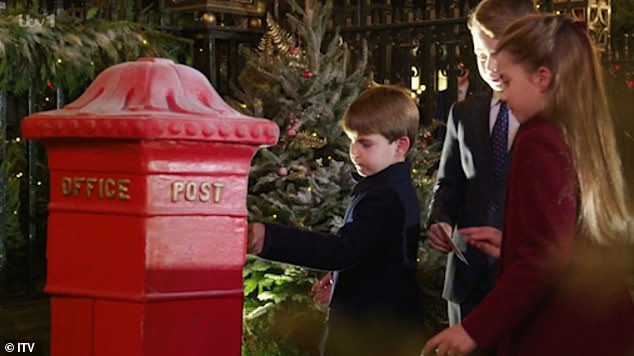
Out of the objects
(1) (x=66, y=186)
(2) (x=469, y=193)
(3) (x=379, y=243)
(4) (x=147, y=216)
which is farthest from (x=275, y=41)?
(4) (x=147, y=216)

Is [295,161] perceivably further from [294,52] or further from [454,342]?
[454,342]

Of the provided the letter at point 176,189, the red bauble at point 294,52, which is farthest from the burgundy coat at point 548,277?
the red bauble at point 294,52

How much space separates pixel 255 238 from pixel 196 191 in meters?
0.56

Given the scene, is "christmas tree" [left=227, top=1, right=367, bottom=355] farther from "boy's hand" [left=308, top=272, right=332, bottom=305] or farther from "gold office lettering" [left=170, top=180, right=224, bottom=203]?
"gold office lettering" [left=170, top=180, right=224, bottom=203]

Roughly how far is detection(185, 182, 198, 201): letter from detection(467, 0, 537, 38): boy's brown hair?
1.69m

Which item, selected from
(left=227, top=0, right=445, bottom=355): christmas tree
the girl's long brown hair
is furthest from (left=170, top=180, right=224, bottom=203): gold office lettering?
(left=227, top=0, right=445, bottom=355): christmas tree

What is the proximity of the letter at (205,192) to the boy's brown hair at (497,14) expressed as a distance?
5.45 feet

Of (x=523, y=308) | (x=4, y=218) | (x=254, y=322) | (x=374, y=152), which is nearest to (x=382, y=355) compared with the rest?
(x=374, y=152)

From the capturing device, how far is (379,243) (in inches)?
128

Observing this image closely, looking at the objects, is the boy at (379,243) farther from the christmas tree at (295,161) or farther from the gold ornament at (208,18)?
the gold ornament at (208,18)

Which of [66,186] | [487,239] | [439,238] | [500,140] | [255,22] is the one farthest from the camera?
[255,22]

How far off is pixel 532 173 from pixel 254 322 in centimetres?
331

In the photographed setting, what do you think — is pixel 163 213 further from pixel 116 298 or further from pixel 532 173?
pixel 532 173

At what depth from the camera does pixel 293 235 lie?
9.32 feet
